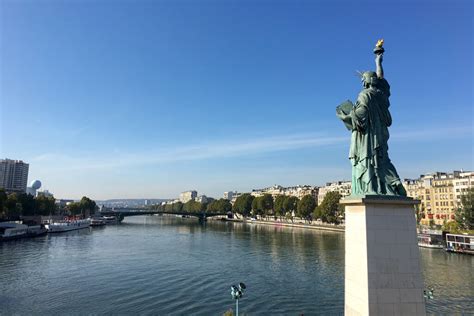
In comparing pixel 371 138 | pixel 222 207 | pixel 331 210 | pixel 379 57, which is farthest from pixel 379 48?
pixel 222 207

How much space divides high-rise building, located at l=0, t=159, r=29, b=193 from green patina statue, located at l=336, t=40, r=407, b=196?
199598mm

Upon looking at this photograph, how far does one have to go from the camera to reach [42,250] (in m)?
52.2

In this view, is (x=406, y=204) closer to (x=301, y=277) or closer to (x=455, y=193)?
(x=301, y=277)

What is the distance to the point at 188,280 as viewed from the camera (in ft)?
107

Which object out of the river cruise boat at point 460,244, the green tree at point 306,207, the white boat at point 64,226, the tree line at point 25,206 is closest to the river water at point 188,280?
the river cruise boat at point 460,244

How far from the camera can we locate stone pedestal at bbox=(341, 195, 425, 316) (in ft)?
38.3

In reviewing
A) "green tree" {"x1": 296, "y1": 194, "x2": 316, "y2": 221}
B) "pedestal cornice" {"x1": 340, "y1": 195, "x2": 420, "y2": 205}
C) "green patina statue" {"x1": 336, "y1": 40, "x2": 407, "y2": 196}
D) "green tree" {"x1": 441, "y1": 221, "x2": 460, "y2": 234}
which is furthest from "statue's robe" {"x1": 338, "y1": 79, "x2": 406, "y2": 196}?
"green tree" {"x1": 296, "y1": 194, "x2": 316, "y2": 221}

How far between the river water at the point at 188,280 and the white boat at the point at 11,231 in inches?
525

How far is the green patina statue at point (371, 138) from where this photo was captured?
42.3 ft

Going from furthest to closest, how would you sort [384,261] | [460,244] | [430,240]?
[430,240] → [460,244] → [384,261]

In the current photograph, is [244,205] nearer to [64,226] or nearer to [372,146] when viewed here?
[64,226]

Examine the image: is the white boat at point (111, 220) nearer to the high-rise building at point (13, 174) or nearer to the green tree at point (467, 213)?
the high-rise building at point (13, 174)

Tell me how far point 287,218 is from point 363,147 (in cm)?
11475

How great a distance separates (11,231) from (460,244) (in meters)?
78.3
